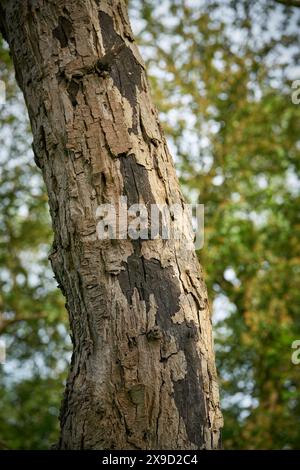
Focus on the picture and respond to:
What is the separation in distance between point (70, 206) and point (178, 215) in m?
0.36

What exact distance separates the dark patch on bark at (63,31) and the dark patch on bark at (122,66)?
12cm

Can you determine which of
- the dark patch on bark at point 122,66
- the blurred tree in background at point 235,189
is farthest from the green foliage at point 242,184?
the dark patch on bark at point 122,66

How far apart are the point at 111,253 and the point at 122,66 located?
681mm

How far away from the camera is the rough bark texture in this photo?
1732mm

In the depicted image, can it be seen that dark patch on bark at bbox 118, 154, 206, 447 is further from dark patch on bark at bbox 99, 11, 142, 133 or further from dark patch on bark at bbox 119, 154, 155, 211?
dark patch on bark at bbox 99, 11, 142, 133

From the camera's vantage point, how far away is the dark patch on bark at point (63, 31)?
2.07 m

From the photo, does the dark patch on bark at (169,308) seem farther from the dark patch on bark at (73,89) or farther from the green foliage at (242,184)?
the green foliage at (242,184)

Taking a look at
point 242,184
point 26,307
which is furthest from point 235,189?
point 26,307

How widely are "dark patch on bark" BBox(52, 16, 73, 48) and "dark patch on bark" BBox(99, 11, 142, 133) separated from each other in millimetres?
117

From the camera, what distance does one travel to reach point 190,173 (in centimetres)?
636

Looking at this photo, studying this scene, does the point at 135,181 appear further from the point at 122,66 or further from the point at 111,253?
the point at 122,66

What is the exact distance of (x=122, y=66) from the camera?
206 centimetres

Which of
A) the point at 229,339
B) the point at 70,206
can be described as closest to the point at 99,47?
the point at 70,206

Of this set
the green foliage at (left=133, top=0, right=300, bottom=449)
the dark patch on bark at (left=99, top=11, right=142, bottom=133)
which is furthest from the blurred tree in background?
the dark patch on bark at (left=99, top=11, right=142, bottom=133)
